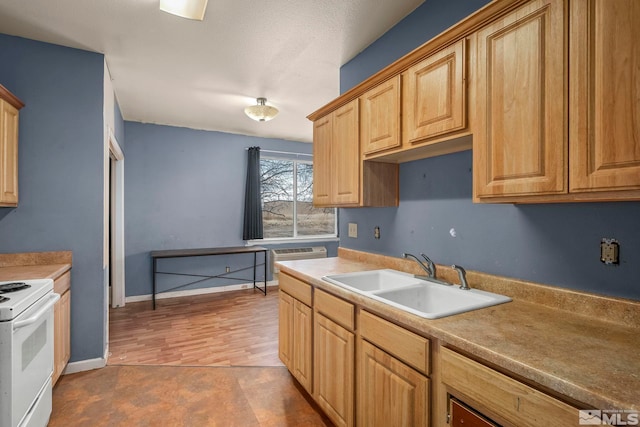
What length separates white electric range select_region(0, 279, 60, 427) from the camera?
152 centimetres

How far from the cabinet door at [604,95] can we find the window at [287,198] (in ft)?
16.2

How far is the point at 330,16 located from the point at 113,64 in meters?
2.07

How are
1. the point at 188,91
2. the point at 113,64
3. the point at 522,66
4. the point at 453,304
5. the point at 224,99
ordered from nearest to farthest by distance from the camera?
1. the point at 522,66
2. the point at 453,304
3. the point at 113,64
4. the point at 188,91
5. the point at 224,99

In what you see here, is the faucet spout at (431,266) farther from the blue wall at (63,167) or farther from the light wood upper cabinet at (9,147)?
the light wood upper cabinet at (9,147)

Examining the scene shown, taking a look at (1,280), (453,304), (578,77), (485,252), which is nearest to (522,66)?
(578,77)

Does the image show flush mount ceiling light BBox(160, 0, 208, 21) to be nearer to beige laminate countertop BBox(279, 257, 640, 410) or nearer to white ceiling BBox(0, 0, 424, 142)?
white ceiling BBox(0, 0, 424, 142)

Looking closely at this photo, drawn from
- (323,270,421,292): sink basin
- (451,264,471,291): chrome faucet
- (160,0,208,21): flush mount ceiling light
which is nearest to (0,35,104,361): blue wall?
(160,0,208,21): flush mount ceiling light

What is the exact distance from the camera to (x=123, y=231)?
4.51m

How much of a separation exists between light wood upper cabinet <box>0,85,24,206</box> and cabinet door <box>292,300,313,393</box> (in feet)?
7.27

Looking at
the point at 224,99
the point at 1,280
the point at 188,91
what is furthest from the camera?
the point at 224,99

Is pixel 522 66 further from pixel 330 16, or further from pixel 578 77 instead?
pixel 330 16

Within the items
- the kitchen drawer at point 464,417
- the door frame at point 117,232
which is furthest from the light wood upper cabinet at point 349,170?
the door frame at point 117,232

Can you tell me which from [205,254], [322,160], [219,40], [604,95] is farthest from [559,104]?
[205,254]

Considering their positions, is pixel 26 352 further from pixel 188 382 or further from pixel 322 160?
pixel 322 160
